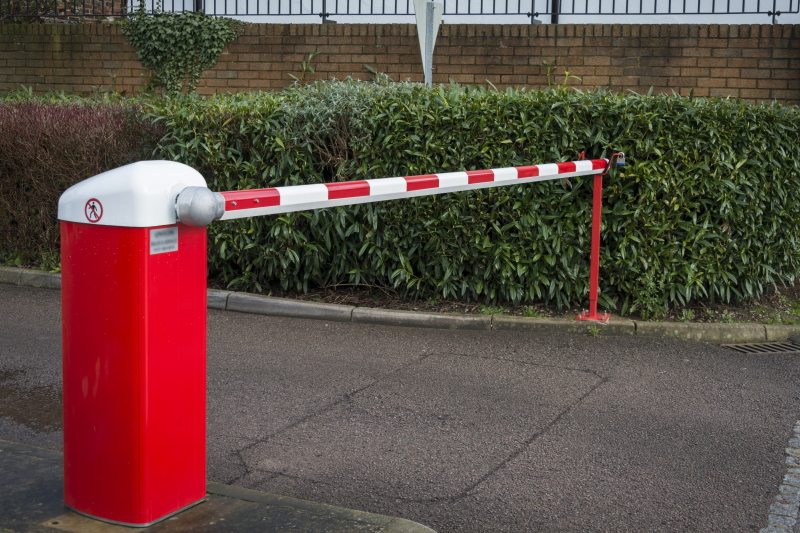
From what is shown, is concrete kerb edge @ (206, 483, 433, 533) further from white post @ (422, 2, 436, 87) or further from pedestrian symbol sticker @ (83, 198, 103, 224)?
white post @ (422, 2, 436, 87)

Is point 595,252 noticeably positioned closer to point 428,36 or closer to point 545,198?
point 545,198

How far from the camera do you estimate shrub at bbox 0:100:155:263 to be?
26.1 feet

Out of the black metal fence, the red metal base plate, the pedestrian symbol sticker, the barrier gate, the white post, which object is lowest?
the red metal base plate

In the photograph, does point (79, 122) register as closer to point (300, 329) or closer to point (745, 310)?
point (300, 329)

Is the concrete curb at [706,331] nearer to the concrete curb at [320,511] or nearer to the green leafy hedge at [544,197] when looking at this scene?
the green leafy hedge at [544,197]

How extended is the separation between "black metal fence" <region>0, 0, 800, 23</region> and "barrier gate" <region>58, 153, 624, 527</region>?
8.32 meters

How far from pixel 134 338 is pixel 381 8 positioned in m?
8.78

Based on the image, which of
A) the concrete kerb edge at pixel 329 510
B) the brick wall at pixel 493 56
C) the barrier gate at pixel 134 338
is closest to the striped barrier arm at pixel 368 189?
the barrier gate at pixel 134 338

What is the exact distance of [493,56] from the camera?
33.2 ft

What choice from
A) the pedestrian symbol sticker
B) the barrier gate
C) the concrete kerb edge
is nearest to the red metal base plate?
the concrete kerb edge

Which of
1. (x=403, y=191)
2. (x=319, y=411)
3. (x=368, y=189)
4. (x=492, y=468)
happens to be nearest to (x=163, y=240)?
(x=368, y=189)

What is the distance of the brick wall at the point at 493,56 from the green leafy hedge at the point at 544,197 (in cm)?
290

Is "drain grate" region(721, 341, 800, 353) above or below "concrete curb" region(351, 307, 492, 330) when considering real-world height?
below

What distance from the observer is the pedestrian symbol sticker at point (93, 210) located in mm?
2525
